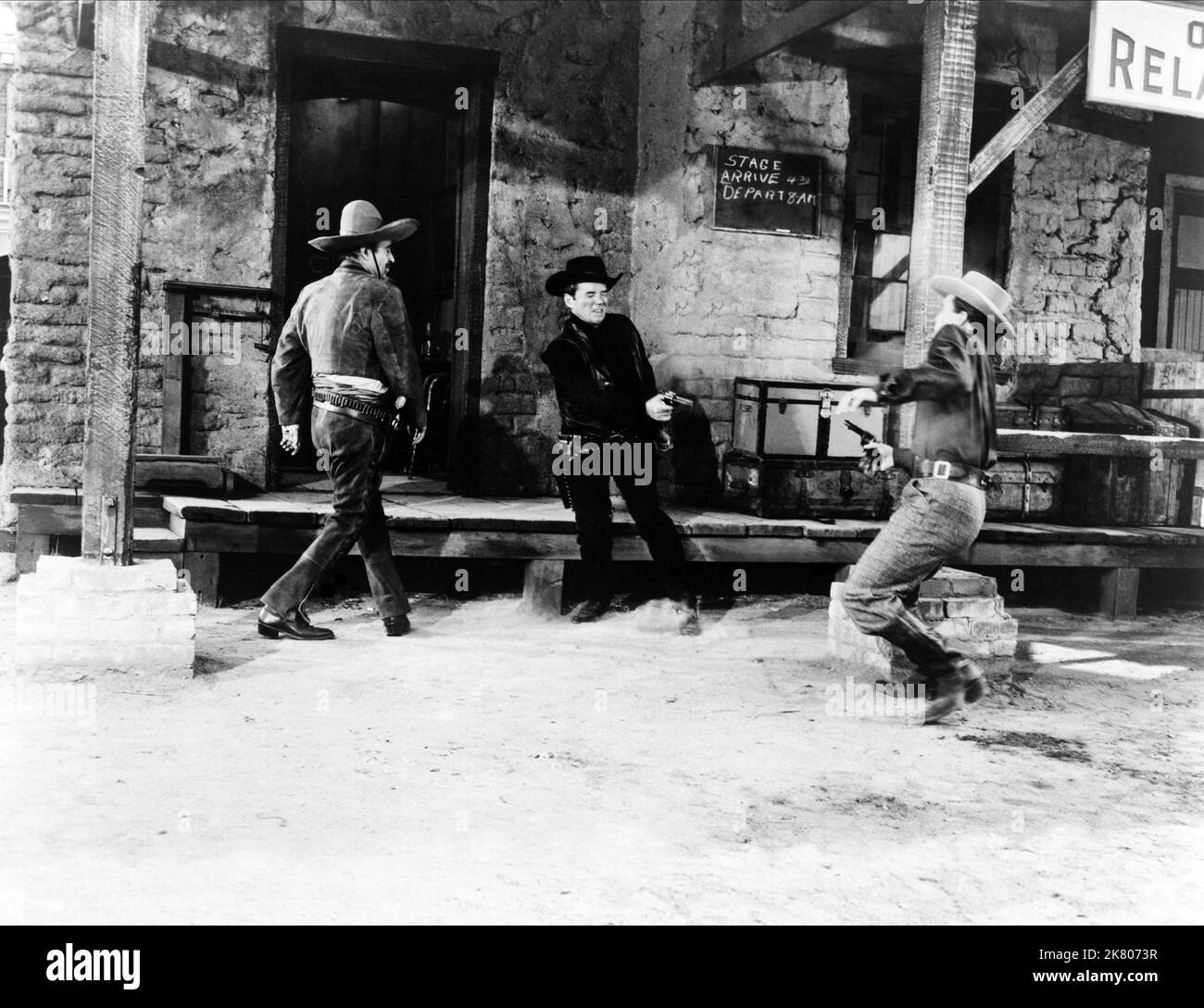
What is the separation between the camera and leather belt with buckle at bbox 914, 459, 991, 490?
4.75m

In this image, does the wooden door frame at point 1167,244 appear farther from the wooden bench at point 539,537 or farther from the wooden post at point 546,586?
the wooden post at point 546,586

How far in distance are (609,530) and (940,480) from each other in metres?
2.34

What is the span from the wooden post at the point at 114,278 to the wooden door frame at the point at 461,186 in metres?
2.56

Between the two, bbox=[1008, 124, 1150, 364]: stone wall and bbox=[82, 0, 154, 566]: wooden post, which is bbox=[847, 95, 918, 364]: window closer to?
bbox=[1008, 124, 1150, 364]: stone wall

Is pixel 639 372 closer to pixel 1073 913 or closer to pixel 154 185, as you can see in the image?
pixel 154 185

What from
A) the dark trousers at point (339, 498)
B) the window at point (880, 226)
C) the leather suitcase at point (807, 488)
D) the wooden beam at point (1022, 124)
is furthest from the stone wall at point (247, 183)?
the wooden beam at point (1022, 124)

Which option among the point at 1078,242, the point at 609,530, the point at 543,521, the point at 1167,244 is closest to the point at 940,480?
the point at 609,530

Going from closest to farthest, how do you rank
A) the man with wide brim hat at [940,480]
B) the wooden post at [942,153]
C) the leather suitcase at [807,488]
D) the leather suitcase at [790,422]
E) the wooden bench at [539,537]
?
the man with wide brim hat at [940,480] → the wooden post at [942,153] → the wooden bench at [539,537] → the leather suitcase at [807,488] → the leather suitcase at [790,422]

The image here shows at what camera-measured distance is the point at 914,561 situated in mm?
4812

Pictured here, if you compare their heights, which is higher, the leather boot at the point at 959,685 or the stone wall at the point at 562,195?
the stone wall at the point at 562,195

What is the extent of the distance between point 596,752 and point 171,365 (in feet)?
14.2

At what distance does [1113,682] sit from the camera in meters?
5.98

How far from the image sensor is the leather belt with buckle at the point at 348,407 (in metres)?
5.99

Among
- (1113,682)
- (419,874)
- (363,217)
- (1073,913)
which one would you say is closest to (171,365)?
(363,217)
